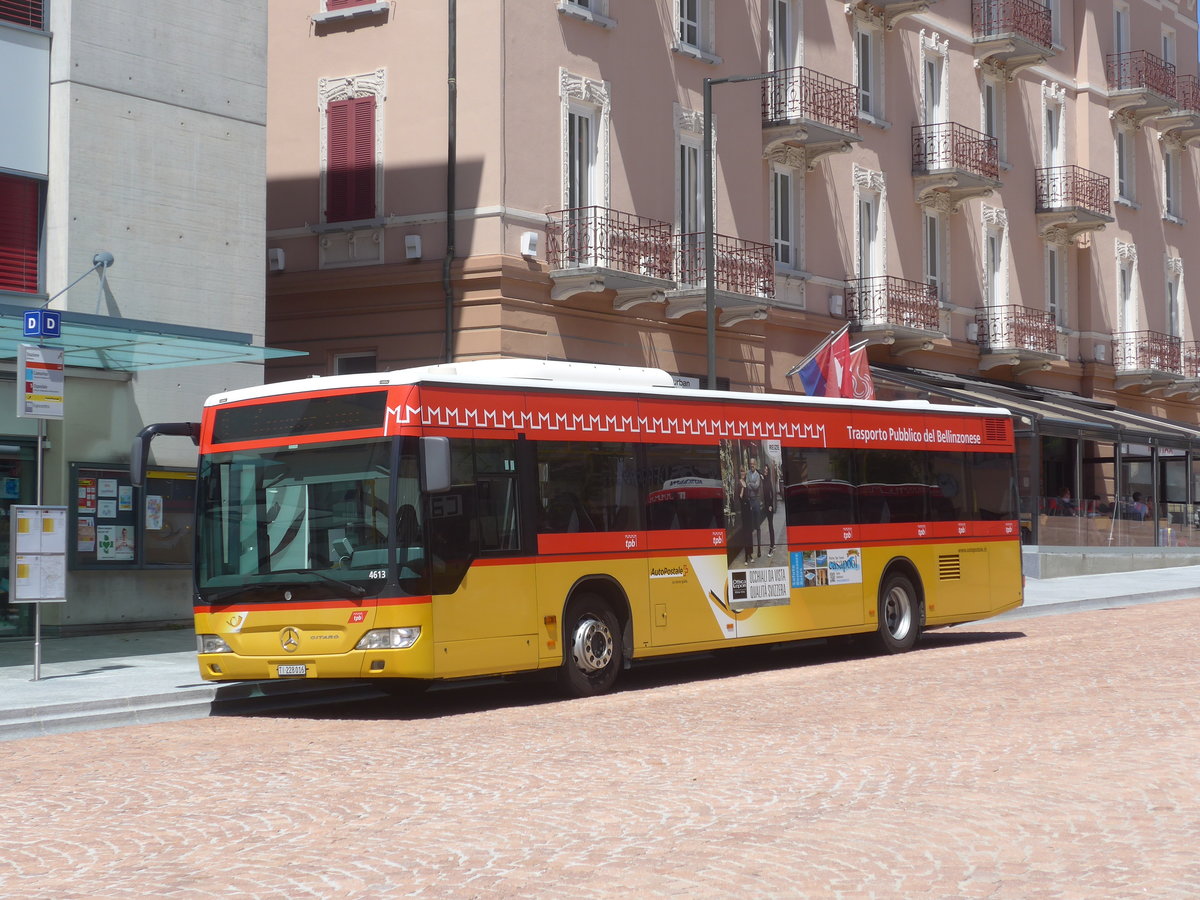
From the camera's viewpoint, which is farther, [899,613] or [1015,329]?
[1015,329]

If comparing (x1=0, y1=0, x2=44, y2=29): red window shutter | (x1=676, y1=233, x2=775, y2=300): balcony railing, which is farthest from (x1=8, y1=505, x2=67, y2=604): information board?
(x1=676, y1=233, x2=775, y2=300): balcony railing

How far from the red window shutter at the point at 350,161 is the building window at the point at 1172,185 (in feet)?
94.2

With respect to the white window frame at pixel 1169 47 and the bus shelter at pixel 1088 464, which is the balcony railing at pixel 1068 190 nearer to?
the bus shelter at pixel 1088 464

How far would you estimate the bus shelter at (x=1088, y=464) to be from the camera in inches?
1325

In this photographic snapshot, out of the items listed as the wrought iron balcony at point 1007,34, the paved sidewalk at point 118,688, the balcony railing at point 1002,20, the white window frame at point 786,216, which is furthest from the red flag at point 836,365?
the paved sidewalk at point 118,688

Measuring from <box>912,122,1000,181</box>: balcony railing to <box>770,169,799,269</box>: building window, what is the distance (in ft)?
16.0

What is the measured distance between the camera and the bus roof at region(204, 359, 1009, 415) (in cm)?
1416

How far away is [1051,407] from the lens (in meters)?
37.2

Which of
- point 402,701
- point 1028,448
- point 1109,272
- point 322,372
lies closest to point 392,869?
point 402,701

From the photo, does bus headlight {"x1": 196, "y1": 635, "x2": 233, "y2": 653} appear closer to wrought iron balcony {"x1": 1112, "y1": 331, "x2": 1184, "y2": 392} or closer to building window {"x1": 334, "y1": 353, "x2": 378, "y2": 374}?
building window {"x1": 334, "y1": 353, "x2": 378, "y2": 374}

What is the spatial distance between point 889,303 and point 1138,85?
50.6ft

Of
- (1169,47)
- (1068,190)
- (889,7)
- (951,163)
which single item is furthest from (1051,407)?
(1169,47)

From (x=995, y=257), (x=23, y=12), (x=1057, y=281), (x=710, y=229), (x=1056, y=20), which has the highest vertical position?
(x=1056, y=20)

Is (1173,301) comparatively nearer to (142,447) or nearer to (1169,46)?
(1169,46)
